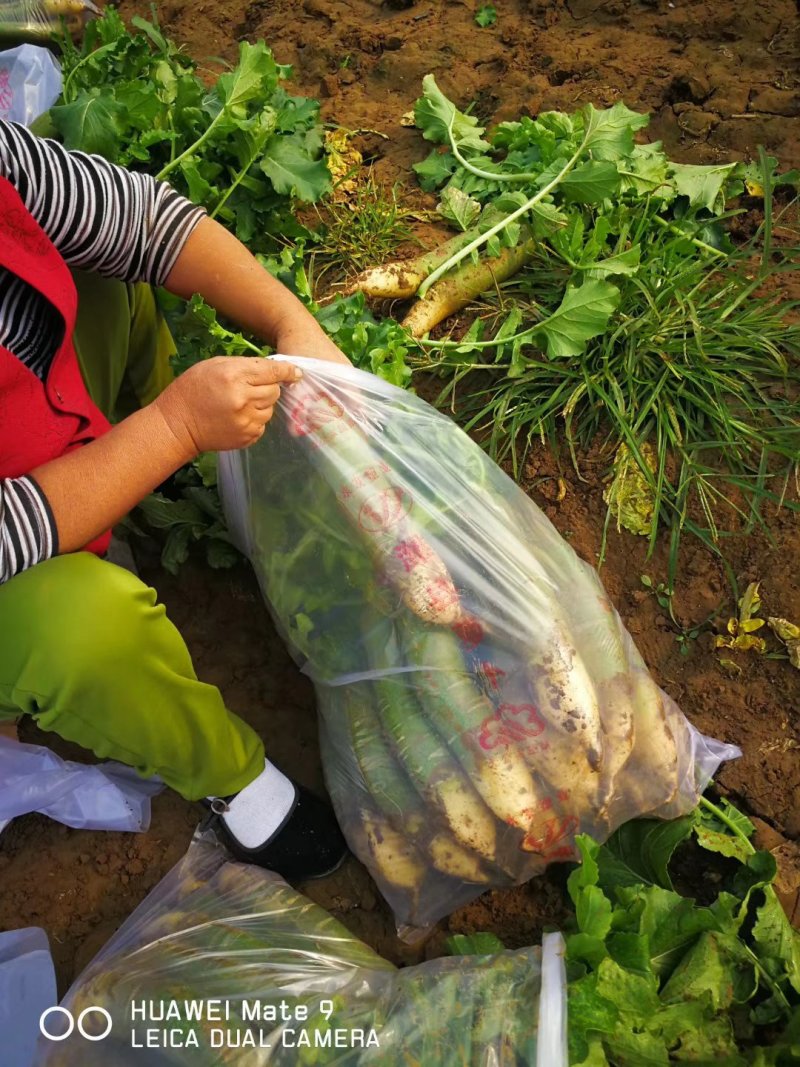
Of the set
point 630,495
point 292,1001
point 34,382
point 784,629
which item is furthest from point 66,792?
point 784,629

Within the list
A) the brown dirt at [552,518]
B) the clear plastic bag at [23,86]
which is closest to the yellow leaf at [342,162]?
the brown dirt at [552,518]

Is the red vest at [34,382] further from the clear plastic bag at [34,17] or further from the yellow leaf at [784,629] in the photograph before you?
the clear plastic bag at [34,17]

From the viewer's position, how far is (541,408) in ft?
5.97

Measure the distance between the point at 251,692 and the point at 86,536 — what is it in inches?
22.5

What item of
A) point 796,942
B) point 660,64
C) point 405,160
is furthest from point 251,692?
point 660,64

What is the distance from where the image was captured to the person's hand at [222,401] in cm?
115

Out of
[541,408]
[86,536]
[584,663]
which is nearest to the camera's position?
[86,536]

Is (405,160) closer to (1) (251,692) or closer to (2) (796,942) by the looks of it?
(1) (251,692)

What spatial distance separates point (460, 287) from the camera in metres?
1.96

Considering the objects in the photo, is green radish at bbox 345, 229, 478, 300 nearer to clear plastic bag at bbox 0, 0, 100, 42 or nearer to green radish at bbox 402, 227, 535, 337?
green radish at bbox 402, 227, 535, 337

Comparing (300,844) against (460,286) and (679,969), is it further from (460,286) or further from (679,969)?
(460,286)

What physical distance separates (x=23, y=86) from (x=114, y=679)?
164 centimetres

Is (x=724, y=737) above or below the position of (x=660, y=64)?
below

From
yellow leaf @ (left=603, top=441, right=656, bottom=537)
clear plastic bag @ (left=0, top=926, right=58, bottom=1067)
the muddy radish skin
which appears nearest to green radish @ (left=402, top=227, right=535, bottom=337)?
the muddy radish skin
